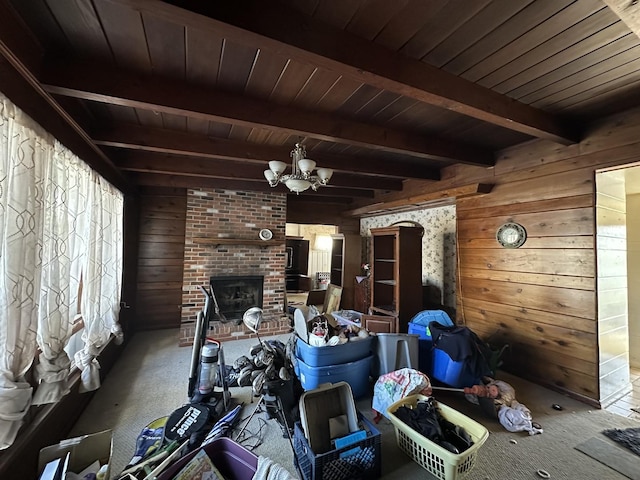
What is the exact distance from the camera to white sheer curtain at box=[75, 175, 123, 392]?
2141 millimetres

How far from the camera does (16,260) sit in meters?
1.31

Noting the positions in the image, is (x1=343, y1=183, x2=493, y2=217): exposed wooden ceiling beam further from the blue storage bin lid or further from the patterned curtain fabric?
the patterned curtain fabric

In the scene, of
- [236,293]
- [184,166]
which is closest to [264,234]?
[236,293]

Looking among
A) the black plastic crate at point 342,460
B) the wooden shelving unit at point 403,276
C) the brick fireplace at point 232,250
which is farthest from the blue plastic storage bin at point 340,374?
the brick fireplace at point 232,250

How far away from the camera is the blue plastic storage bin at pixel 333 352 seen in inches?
89.7

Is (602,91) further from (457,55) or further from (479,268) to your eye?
(479,268)

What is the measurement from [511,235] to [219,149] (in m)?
3.23

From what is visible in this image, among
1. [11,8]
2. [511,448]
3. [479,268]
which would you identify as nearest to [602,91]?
[479,268]

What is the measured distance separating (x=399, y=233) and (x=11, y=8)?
12.3ft

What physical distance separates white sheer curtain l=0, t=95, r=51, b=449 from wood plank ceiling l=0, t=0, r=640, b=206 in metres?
0.21

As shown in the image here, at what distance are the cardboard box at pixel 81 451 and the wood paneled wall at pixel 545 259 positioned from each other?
3.55 m

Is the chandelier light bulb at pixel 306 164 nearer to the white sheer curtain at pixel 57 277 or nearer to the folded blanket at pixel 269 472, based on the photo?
the white sheer curtain at pixel 57 277

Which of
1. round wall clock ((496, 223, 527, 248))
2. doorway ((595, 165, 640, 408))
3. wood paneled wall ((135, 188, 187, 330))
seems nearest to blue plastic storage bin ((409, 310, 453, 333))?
round wall clock ((496, 223, 527, 248))

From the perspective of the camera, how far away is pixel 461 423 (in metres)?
1.81
